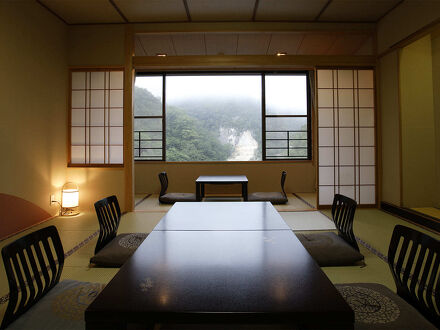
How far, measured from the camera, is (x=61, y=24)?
163 inches

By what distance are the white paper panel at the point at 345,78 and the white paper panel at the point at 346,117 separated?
0.41 m

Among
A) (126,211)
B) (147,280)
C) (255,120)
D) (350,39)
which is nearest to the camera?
(147,280)

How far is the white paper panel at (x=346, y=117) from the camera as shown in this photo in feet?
14.9

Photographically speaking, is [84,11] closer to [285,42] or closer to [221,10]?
[221,10]

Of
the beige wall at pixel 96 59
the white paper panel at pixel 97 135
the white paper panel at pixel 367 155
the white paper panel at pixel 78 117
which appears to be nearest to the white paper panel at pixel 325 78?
the white paper panel at pixel 367 155

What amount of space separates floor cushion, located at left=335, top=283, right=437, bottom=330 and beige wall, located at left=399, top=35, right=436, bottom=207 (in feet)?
10.5

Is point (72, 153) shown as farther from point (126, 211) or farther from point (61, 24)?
point (61, 24)

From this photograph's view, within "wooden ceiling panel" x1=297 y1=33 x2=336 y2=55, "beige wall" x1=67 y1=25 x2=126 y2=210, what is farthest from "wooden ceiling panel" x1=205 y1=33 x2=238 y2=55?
"beige wall" x1=67 y1=25 x2=126 y2=210

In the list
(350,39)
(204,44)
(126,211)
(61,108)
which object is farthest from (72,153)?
(350,39)

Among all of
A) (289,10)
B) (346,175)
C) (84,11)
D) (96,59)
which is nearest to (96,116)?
(96,59)

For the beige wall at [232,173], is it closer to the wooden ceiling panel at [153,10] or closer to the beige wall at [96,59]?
the beige wall at [96,59]

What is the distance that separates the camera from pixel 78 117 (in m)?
4.43

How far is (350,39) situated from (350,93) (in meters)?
1.06

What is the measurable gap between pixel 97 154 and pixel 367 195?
4539 mm
